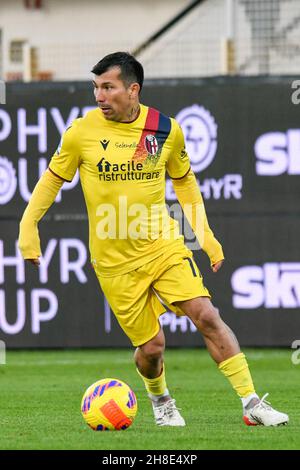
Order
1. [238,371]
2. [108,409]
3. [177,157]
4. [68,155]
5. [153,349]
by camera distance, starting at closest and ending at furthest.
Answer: [108,409], [238,371], [68,155], [153,349], [177,157]

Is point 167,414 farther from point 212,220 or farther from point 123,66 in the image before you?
point 212,220

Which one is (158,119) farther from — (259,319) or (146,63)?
(146,63)

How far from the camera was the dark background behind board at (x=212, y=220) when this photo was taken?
1527cm

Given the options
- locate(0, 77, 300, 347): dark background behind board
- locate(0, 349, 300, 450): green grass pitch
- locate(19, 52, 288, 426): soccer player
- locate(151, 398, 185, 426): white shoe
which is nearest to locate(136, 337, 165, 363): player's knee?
locate(19, 52, 288, 426): soccer player

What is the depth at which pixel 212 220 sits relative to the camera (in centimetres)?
1530

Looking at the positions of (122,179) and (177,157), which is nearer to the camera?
(122,179)

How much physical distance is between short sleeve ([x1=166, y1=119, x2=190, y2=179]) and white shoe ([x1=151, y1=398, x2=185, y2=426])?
159 cm

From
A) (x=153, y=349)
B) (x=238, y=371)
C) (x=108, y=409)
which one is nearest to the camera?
(x=108, y=409)

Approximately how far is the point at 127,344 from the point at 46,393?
13.1 feet

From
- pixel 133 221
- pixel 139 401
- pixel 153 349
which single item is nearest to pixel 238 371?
pixel 153 349

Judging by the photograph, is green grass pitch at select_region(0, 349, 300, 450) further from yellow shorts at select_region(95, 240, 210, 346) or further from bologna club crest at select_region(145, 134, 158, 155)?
bologna club crest at select_region(145, 134, 158, 155)

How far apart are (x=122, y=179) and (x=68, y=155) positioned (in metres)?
0.40

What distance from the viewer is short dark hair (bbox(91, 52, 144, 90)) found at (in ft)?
29.0

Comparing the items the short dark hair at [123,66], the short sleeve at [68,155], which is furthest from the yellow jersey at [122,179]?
the short dark hair at [123,66]
